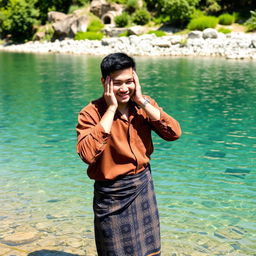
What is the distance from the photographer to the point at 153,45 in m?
39.5

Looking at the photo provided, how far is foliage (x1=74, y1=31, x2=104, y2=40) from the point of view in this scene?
157ft

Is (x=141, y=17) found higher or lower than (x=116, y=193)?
higher

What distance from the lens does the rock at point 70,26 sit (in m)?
51.8

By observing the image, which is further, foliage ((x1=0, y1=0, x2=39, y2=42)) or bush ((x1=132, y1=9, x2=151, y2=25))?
foliage ((x1=0, y1=0, x2=39, y2=42))

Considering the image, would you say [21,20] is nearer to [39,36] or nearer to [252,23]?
[39,36]

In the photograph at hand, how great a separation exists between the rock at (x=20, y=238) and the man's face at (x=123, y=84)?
8.03 feet

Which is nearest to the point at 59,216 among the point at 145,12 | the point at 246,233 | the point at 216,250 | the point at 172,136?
the point at 216,250

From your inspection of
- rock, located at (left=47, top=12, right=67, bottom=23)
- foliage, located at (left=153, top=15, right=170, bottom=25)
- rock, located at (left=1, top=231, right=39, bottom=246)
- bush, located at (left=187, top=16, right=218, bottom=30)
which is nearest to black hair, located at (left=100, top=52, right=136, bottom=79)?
rock, located at (left=1, top=231, right=39, bottom=246)

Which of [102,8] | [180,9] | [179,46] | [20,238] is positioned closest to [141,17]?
[180,9]

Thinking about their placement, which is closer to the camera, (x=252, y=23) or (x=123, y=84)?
(x=123, y=84)

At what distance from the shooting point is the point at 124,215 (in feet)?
8.30

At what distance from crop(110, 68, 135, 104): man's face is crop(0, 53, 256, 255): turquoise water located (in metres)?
2.26

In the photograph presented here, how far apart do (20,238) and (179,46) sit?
36.0 m

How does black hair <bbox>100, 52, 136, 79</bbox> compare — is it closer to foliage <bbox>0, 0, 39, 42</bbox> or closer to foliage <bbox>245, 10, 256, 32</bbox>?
foliage <bbox>245, 10, 256, 32</bbox>
